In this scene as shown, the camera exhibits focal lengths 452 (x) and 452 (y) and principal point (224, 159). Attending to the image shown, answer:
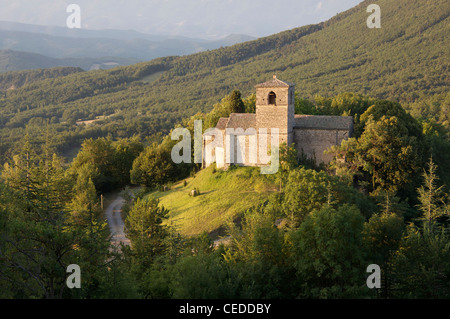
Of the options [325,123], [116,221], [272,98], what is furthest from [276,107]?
[116,221]

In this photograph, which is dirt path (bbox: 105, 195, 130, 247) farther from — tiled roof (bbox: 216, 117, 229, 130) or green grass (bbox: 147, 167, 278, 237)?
tiled roof (bbox: 216, 117, 229, 130)

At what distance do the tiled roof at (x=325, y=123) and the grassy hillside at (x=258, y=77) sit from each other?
68829 millimetres

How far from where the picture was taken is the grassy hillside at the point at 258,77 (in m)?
120

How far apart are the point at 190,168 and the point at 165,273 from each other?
31920mm

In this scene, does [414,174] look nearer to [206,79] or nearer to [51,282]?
[51,282]

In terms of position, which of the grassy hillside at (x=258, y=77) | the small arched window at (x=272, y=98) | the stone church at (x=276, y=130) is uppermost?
the grassy hillside at (x=258, y=77)

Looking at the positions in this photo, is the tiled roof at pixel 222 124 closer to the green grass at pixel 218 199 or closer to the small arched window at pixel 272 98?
the green grass at pixel 218 199

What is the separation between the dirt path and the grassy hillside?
5332 cm

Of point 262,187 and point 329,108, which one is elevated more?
point 329,108

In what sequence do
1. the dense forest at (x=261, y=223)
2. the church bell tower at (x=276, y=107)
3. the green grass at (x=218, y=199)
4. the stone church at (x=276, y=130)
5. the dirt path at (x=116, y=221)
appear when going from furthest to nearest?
1. the stone church at (x=276, y=130)
2. the dirt path at (x=116, y=221)
3. the church bell tower at (x=276, y=107)
4. the green grass at (x=218, y=199)
5. the dense forest at (x=261, y=223)

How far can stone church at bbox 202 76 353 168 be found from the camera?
40.9m

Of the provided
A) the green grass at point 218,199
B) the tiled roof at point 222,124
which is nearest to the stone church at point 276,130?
the tiled roof at point 222,124

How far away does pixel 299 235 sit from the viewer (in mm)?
23750
